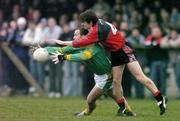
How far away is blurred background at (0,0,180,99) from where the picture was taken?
22281mm

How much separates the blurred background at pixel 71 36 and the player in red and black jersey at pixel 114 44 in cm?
691

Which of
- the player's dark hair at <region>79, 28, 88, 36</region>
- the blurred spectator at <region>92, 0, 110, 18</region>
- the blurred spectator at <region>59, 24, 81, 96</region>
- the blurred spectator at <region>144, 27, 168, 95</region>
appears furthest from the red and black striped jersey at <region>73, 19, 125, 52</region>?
the blurred spectator at <region>92, 0, 110, 18</region>

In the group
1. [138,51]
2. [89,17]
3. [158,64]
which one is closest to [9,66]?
[138,51]

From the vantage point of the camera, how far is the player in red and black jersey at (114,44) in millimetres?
13783

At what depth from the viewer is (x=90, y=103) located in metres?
14.5

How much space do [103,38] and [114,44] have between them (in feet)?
1.09

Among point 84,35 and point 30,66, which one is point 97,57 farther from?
point 30,66

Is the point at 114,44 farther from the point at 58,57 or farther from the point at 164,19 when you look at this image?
the point at 164,19

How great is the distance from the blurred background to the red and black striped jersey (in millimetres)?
7006

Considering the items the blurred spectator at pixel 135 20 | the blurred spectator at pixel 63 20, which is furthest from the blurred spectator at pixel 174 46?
the blurred spectator at pixel 63 20

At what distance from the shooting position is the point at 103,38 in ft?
45.5

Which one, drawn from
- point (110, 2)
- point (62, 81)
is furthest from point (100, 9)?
point (62, 81)

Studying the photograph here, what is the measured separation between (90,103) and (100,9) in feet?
Answer: 36.7

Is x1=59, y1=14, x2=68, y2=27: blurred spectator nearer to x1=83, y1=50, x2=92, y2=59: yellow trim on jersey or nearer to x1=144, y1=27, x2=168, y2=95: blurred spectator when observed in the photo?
x1=144, y1=27, x2=168, y2=95: blurred spectator
